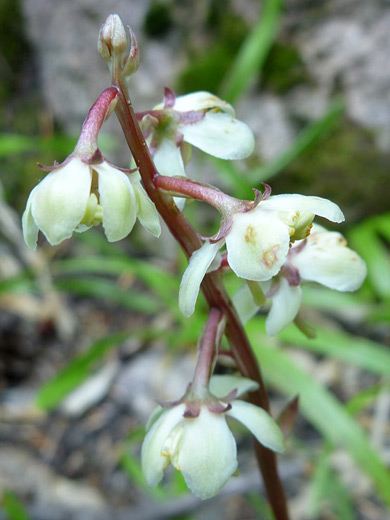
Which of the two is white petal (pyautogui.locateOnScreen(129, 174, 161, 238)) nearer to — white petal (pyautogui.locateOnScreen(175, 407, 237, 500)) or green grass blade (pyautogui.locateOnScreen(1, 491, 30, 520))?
white petal (pyautogui.locateOnScreen(175, 407, 237, 500))

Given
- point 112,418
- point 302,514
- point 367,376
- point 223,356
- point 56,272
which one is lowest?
point 302,514

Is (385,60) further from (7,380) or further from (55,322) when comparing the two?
(7,380)

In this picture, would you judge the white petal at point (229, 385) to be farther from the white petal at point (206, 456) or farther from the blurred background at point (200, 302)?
the blurred background at point (200, 302)

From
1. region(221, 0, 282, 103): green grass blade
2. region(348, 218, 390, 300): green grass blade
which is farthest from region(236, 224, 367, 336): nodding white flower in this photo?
region(221, 0, 282, 103): green grass blade

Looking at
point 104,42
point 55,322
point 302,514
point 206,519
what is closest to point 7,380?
point 55,322

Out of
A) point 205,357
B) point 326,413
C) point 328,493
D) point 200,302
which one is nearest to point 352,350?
point 326,413

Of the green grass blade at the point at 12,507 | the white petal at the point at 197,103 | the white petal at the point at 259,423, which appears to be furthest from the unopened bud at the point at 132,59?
the green grass blade at the point at 12,507

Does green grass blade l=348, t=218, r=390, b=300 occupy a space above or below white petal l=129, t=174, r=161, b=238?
below
